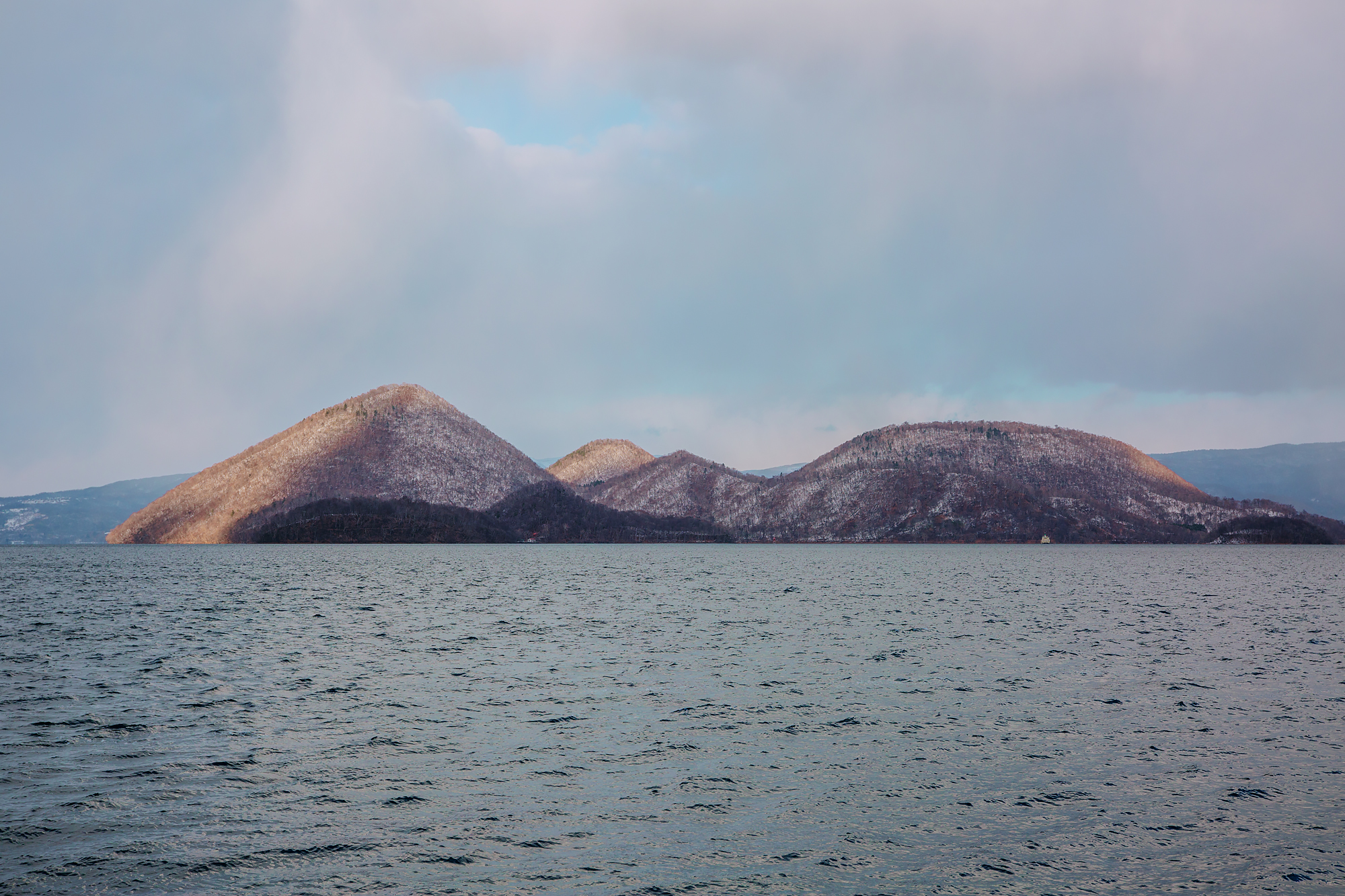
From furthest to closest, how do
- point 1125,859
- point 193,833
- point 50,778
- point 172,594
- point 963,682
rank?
point 172,594 → point 963,682 → point 50,778 → point 193,833 → point 1125,859

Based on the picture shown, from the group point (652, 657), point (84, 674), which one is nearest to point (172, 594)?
point (84, 674)

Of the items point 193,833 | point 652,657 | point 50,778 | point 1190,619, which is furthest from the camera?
point 1190,619

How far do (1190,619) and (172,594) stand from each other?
127130mm

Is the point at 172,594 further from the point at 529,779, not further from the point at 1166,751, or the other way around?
the point at 1166,751

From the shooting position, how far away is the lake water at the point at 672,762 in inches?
847

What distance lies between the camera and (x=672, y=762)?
3141cm

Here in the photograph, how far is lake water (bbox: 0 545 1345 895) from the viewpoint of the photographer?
847 inches

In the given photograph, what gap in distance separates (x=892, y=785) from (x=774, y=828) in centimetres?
602

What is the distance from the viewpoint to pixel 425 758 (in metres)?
31.9

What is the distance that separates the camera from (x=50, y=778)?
94.0 ft

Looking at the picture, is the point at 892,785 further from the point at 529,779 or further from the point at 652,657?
the point at 652,657

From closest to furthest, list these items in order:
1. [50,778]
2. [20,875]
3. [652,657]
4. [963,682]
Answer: [20,875]
[50,778]
[963,682]
[652,657]

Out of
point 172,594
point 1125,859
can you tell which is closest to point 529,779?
point 1125,859

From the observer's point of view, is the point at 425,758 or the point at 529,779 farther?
the point at 425,758
